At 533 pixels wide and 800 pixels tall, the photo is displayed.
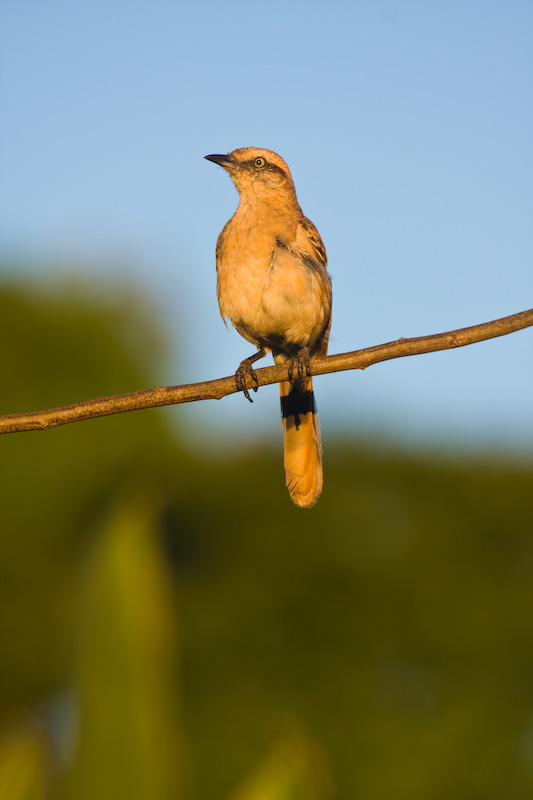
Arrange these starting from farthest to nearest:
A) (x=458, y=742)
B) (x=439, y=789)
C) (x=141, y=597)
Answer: (x=458, y=742), (x=439, y=789), (x=141, y=597)

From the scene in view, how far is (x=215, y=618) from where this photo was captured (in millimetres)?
27172

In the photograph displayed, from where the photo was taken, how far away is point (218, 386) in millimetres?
4520

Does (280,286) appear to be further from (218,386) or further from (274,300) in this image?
(218,386)

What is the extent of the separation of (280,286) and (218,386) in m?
2.47

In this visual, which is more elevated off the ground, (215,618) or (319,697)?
(215,618)

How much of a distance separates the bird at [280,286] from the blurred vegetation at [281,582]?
1084 cm

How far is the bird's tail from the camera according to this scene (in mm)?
6953

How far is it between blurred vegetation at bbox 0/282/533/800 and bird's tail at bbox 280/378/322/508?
10729 millimetres

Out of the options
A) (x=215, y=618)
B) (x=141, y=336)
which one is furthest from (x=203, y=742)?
(x=141, y=336)

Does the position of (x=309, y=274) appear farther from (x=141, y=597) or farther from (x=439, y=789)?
(x=439, y=789)

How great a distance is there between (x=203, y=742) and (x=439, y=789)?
596 centimetres

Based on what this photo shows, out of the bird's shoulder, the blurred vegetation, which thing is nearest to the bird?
the bird's shoulder

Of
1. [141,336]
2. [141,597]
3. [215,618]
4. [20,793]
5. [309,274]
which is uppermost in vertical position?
[141,336]

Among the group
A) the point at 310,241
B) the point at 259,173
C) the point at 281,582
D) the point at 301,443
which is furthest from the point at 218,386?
the point at 281,582
